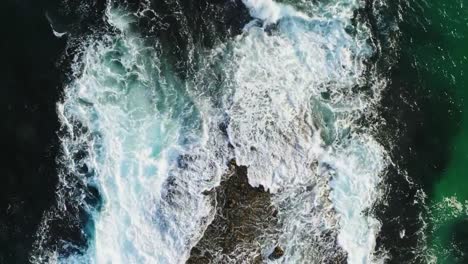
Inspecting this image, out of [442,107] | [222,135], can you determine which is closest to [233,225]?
[222,135]

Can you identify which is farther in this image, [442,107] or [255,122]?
[442,107]

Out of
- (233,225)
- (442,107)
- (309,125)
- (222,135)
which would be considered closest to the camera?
(233,225)

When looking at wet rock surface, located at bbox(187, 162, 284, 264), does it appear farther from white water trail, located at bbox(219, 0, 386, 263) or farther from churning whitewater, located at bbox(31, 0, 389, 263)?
white water trail, located at bbox(219, 0, 386, 263)

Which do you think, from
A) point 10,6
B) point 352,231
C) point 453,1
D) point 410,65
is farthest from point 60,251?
point 453,1

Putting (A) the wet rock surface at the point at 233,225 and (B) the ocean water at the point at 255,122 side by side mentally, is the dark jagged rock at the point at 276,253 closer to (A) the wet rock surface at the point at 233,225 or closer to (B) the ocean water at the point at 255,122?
(B) the ocean water at the point at 255,122

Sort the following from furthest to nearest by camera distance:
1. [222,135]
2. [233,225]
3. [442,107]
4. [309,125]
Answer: [442,107], [309,125], [222,135], [233,225]

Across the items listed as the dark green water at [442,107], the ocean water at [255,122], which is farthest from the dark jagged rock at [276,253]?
the dark green water at [442,107]

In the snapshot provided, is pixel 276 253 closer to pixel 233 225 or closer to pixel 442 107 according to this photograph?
pixel 233 225
